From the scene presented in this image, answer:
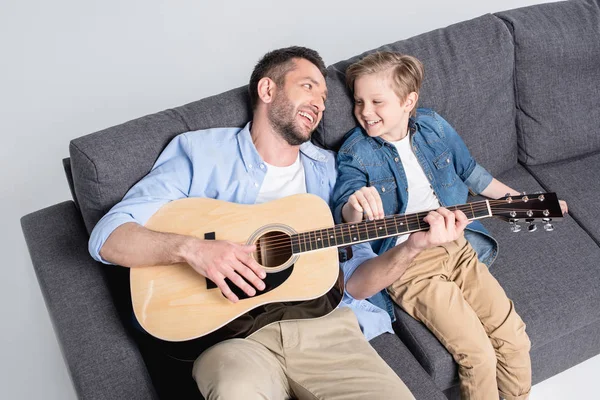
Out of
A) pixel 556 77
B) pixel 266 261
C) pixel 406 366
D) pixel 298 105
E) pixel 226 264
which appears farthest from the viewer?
pixel 556 77

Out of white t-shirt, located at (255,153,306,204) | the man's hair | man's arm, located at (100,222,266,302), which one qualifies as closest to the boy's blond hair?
the man's hair

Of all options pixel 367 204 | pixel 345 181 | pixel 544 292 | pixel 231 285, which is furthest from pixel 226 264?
pixel 544 292

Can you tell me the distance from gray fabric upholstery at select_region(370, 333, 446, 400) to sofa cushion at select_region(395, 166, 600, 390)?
0.19 ft

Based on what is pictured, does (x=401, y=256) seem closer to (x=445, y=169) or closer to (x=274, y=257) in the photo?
(x=274, y=257)

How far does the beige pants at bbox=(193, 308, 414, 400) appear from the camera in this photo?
1.78 meters

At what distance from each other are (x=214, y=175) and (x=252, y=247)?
1.20 ft

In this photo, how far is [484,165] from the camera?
2648mm

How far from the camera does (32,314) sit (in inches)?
108

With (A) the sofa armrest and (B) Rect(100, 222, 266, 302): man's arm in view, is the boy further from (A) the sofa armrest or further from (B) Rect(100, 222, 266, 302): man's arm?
(A) the sofa armrest

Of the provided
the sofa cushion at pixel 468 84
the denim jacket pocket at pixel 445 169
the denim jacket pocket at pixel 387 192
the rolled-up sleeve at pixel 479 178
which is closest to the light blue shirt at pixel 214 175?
the denim jacket pocket at pixel 387 192

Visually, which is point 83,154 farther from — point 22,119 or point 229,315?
point 22,119

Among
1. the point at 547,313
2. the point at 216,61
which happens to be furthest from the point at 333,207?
the point at 216,61

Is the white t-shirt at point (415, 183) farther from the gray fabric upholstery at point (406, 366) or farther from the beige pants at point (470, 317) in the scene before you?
the gray fabric upholstery at point (406, 366)

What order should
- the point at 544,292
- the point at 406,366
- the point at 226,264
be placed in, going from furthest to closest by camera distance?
the point at 544,292
the point at 406,366
the point at 226,264
